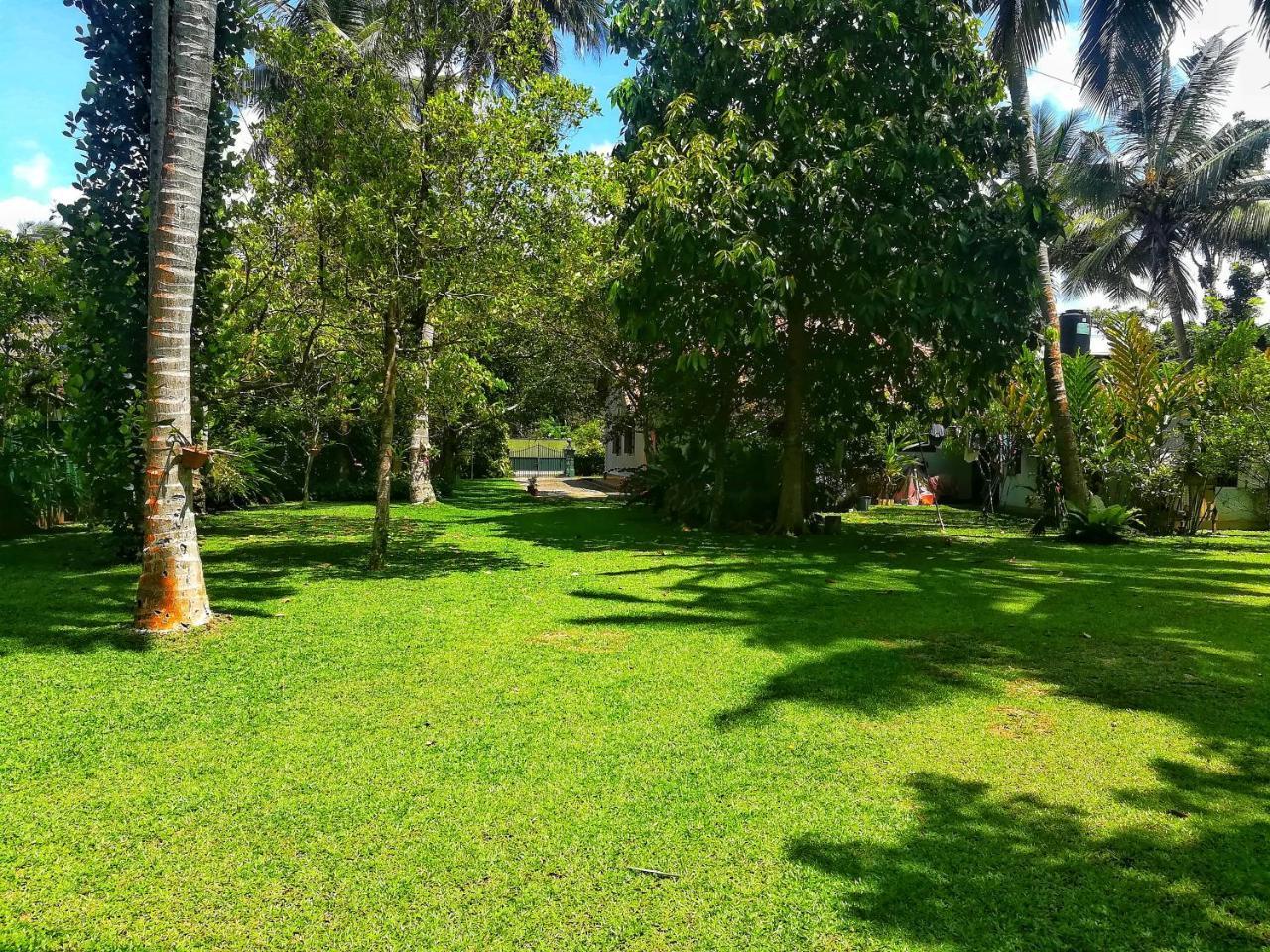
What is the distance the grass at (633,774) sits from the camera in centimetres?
246

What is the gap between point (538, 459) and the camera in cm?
5266

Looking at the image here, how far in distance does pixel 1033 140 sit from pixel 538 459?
1641 inches

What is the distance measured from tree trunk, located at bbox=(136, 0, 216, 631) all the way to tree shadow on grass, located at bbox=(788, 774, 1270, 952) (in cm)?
464

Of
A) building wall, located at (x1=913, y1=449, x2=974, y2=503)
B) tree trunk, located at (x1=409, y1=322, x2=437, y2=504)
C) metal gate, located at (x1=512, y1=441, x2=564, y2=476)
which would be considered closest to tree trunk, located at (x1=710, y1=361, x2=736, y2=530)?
tree trunk, located at (x1=409, y1=322, x2=437, y2=504)

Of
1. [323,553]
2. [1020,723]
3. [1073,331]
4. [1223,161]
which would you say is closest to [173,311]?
[323,553]

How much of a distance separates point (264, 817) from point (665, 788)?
5.23 ft

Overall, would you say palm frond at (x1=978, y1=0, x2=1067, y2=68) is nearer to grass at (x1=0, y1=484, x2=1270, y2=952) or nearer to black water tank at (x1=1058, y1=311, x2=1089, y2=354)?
black water tank at (x1=1058, y1=311, x2=1089, y2=354)

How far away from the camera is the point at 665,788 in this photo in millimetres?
3326

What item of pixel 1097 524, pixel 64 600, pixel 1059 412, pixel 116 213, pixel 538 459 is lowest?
pixel 64 600

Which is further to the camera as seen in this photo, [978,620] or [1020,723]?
[978,620]

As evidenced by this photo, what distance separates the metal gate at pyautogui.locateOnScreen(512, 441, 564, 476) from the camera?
171ft

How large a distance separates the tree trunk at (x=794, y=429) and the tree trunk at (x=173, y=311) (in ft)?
28.1

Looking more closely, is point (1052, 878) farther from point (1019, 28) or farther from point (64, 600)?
point (1019, 28)

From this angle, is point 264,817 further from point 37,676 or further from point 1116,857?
point 1116,857
